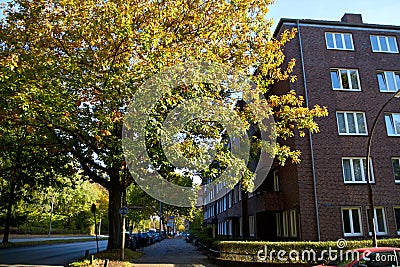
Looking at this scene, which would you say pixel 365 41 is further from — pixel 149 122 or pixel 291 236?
pixel 149 122

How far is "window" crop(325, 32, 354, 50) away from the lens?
22.9 m

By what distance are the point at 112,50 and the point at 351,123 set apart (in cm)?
1547

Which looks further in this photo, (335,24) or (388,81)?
(335,24)

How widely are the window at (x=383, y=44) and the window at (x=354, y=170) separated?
794 cm

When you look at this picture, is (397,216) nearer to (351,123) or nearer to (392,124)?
(392,124)

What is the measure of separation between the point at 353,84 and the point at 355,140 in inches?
150

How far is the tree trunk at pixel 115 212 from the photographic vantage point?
19047mm

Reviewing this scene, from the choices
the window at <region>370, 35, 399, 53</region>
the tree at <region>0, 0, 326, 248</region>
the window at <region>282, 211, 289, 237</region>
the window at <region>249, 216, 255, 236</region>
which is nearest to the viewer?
the tree at <region>0, 0, 326, 248</region>

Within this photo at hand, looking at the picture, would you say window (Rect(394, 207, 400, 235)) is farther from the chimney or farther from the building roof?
the chimney

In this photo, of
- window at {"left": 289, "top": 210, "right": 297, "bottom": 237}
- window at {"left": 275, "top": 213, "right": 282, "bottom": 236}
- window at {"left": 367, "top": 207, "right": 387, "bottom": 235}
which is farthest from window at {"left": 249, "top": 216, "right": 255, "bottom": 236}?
window at {"left": 367, "top": 207, "right": 387, "bottom": 235}

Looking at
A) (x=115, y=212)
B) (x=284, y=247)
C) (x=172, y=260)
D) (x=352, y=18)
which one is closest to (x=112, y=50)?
(x=115, y=212)

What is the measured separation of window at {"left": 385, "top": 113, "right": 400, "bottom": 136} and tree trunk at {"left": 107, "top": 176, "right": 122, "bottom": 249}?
16.5 m

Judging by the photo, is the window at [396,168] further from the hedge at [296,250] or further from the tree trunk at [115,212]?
the tree trunk at [115,212]

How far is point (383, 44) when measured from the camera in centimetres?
2366
